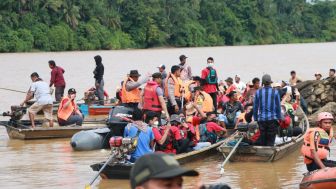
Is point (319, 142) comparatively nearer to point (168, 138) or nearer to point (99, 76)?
point (168, 138)

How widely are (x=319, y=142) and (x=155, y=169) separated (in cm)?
649

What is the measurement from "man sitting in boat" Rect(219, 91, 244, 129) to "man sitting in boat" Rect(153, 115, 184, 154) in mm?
2434

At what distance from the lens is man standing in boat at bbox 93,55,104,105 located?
22.5m

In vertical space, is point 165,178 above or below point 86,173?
above

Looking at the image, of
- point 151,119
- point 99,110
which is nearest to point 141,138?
point 151,119

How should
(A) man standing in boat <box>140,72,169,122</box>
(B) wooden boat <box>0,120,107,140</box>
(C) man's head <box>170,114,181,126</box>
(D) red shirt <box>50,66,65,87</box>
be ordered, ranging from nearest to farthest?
1. (C) man's head <box>170,114,181,126</box>
2. (A) man standing in boat <box>140,72,169,122</box>
3. (B) wooden boat <box>0,120,107,140</box>
4. (D) red shirt <box>50,66,65,87</box>

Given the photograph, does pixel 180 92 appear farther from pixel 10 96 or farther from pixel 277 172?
pixel 10 96

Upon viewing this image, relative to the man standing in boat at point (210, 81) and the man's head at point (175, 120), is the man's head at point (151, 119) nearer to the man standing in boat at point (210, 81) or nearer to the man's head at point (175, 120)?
the man's head at point (175, 120)

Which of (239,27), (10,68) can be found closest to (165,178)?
(10,68)

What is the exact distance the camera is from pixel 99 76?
74.3 feet

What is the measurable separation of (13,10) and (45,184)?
6544cm

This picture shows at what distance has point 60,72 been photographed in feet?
72.3

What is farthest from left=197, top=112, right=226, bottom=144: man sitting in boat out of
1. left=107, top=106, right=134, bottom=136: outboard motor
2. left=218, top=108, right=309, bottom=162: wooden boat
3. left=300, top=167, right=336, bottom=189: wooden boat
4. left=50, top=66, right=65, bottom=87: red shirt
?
left=50, top=66, right=65, bottom=87: red shirt

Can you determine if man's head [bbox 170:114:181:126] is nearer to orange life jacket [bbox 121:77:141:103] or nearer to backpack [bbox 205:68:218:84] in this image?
orange life jacket [bbox 121:77:141:103]
